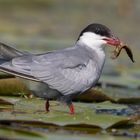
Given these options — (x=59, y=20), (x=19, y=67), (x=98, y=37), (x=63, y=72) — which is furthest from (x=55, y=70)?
(x=59, y=20)

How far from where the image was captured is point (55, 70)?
339 inches

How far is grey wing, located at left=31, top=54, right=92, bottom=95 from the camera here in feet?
28.0

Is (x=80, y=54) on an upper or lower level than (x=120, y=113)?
upper

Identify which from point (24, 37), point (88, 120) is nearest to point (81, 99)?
point (88, 120)

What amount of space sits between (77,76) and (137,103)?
1225 millimetres

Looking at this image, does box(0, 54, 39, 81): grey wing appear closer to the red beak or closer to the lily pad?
the lily pad

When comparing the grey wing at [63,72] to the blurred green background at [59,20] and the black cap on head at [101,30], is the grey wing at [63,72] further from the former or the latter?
the blurred green background at [59,20]

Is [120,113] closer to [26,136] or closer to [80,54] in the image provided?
[80,54]

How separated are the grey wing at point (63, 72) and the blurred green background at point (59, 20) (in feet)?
17.7

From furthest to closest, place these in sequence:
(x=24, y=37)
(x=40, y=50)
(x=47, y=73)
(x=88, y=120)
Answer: (x=24, y=37), (x=40, y=50), (x=47, y=73), (x=88, y=120)

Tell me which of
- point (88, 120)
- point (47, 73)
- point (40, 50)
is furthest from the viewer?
point (40, 50)

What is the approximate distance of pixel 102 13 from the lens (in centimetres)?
2067

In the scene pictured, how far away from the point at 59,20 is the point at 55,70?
36.5 feet

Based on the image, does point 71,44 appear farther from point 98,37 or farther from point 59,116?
point 59,116
